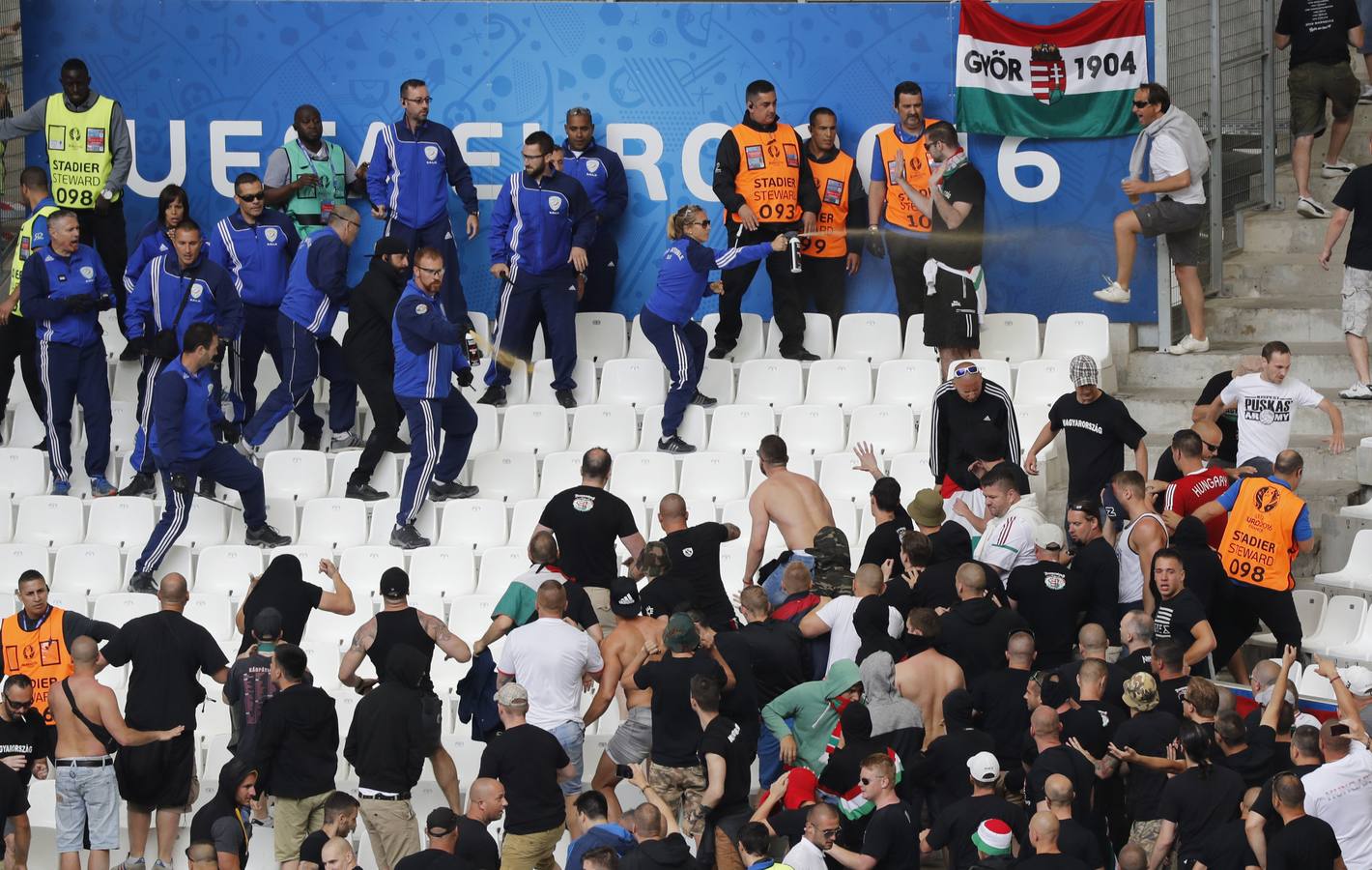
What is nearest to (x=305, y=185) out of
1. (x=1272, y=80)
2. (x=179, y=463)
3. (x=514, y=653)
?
(x=179, y=463)

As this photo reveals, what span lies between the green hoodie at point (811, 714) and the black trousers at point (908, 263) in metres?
5.14

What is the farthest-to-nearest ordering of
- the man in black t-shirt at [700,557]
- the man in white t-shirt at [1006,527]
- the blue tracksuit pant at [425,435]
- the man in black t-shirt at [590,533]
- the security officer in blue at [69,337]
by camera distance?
the security officer in blue at [69,337]
the blue tracksuit pant at [425,435]
the man in black t-shirt at [590,533]
the man in black t-shirt at [700,557]
the man in white t-shirt at [1006,527]

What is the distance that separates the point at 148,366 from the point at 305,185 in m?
2.02

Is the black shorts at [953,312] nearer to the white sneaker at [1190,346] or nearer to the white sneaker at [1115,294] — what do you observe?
the white sneaker at [1115,294]

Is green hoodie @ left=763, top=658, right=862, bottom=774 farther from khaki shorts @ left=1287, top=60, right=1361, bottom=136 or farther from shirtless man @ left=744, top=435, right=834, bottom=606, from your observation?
khaki shorts @ left=1287, top=60, right=1361, bottom=136

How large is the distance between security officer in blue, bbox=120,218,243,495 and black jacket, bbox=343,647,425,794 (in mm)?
4268

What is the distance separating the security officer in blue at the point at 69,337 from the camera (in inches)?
522

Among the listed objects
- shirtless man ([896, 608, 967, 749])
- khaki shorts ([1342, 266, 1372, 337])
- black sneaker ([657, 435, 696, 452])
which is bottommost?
shirtless man ([896, 608, 967, 749])

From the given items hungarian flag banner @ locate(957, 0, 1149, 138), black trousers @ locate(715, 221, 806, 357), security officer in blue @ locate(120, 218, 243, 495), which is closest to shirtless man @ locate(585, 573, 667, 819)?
security officer in blue @ locate(120, 218, 243, 495)

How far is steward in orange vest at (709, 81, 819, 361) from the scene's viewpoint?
46.5ft

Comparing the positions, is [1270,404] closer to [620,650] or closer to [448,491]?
[620,650]

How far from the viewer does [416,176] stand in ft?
47.1

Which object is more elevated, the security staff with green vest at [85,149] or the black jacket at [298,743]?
the security staff with green vest at [85,149]

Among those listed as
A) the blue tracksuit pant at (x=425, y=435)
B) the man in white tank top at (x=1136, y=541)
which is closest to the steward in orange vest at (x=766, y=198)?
the blue tracksuit pant at (x=425, y=435)
